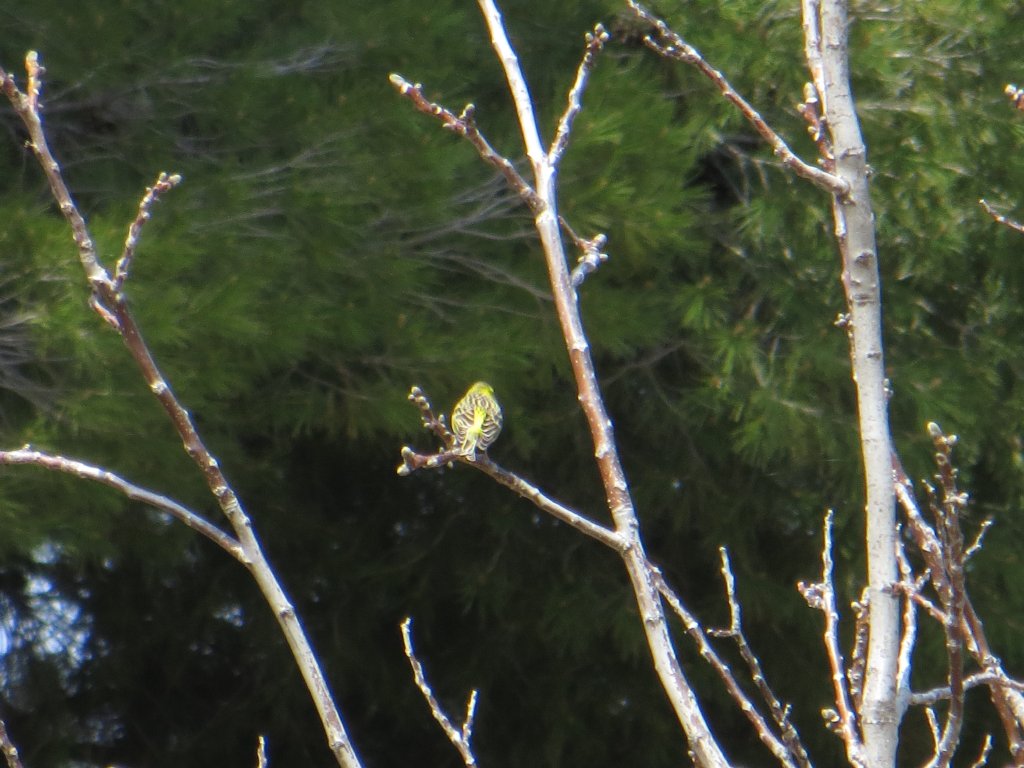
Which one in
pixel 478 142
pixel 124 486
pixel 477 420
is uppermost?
pixel 477 420

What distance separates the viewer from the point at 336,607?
3.88m

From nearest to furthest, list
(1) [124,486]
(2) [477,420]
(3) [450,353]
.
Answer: (1) [124,486] < (2) [477,420] < (3) [450,353]

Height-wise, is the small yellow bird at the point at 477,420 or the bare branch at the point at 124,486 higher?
the small yellow bird at the point at 477,420

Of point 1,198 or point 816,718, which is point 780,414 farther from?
point 1,198

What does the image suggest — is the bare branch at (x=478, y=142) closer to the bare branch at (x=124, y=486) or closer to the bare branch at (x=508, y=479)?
the bare branch at (x=508, y=479)

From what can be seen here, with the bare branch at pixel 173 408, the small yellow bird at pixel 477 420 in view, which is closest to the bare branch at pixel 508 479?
the bare branch at pixel 173 408

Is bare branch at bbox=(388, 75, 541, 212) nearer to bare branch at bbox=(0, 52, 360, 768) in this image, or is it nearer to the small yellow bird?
bare branch at bbox=(0, 52, 360, 768)

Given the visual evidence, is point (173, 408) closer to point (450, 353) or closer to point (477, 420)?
point (477, 420)

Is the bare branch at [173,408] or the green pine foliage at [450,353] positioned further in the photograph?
the green pine foliage at [450,353]

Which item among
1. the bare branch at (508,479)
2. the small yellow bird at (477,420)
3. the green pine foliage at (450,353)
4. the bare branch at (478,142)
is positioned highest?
the green pine foliage at (450,353)

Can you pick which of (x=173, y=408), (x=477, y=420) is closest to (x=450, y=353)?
(x=477, y=420)

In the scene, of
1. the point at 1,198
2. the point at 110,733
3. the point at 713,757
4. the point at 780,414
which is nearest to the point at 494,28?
the point at 713,757

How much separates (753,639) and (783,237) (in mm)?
1117

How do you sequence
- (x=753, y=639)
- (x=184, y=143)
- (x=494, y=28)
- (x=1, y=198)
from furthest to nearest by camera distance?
(x=753, y=639) < (x=184, y=143) < (x=1, y=198) < (x=494, y=28)
